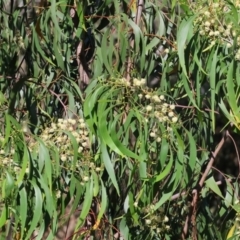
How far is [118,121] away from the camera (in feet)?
5.46

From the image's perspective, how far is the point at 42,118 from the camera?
2.20 m

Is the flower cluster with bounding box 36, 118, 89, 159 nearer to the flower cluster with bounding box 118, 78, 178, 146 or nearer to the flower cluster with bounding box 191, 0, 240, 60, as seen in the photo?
the flower cluster with bounding box 118, 78, 178, 146

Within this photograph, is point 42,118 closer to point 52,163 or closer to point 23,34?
point 23,34

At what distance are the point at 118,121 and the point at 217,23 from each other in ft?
1.16

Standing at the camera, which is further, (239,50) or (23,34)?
(23,34)

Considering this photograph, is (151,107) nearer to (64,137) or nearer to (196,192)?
(64,137)

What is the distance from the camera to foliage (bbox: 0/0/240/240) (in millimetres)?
1525

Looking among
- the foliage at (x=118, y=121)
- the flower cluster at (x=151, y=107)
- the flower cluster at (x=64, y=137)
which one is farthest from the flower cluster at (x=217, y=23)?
the flower cluster at (x=64, y=137)

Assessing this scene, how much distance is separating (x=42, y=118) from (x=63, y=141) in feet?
2.10

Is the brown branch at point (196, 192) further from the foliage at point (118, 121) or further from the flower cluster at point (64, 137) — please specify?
the flower cluster at point (64, 137)

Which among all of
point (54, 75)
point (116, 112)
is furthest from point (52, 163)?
point (54, 75)

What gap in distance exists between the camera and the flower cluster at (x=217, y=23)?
1.48 metres

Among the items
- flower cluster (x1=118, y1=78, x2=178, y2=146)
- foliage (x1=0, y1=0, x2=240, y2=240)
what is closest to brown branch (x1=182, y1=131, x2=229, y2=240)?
foliage (x1=0, y1=0, x2=240, y2=240)

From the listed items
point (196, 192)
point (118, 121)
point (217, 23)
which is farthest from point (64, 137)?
point (196, 192)
